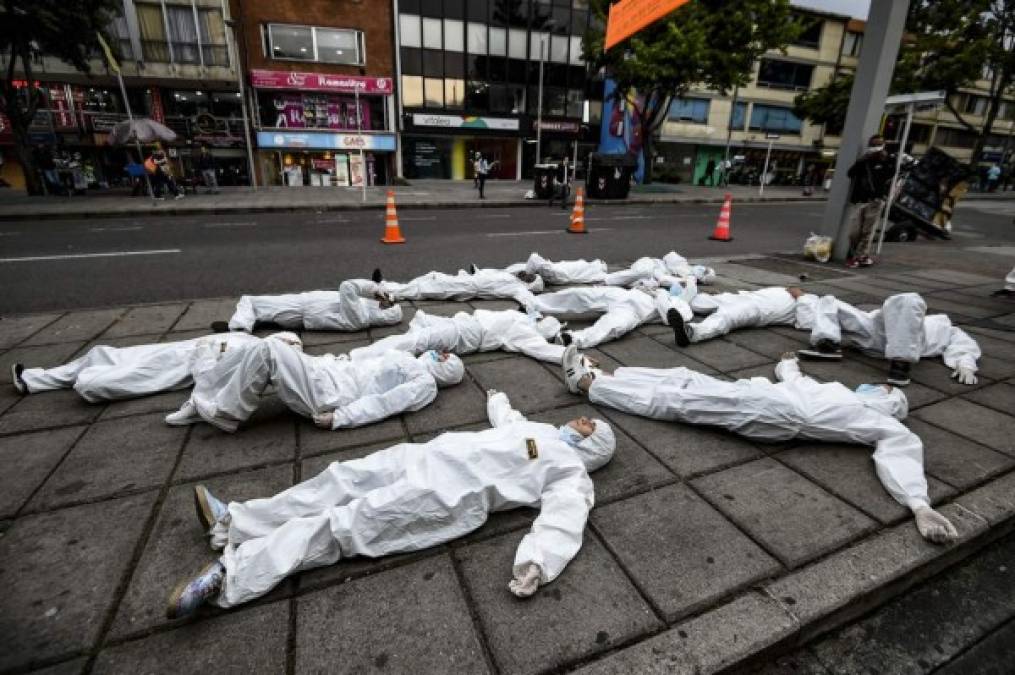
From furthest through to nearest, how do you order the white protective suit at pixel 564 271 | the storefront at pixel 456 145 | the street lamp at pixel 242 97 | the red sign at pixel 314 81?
the storefront at pixel 456 145 < the red sign at pixel 314 81 < the street lamp at pixel 242 97 < the white protective suit at pixel 564 271

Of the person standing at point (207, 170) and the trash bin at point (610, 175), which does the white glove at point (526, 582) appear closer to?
the trash bin at point (610, 175)

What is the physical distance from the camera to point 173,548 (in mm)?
1990

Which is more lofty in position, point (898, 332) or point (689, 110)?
point (689, 110)

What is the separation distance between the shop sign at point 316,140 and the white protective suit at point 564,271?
1828cm

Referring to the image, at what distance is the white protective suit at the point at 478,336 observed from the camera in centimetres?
382

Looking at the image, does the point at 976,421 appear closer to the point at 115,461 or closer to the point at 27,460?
the point at 115,461

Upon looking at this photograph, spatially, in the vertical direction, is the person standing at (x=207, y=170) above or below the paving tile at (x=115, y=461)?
above

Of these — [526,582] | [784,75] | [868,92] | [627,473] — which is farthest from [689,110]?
[526,582]

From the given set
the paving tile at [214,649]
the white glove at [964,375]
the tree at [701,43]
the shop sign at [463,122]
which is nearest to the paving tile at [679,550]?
the paving tile at [214,649]

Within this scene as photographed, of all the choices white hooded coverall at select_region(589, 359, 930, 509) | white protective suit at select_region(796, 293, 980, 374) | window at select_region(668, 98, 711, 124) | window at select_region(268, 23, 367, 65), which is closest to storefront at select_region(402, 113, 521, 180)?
window at select_region(268, 23, 367, 65)

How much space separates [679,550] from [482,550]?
81 cm

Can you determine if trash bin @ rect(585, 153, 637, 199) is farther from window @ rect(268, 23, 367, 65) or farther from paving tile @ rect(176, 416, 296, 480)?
paving tile @ rect(176, 416, 296, 480)

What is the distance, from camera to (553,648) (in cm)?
160

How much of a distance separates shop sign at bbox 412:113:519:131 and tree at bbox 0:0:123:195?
41.5ft
